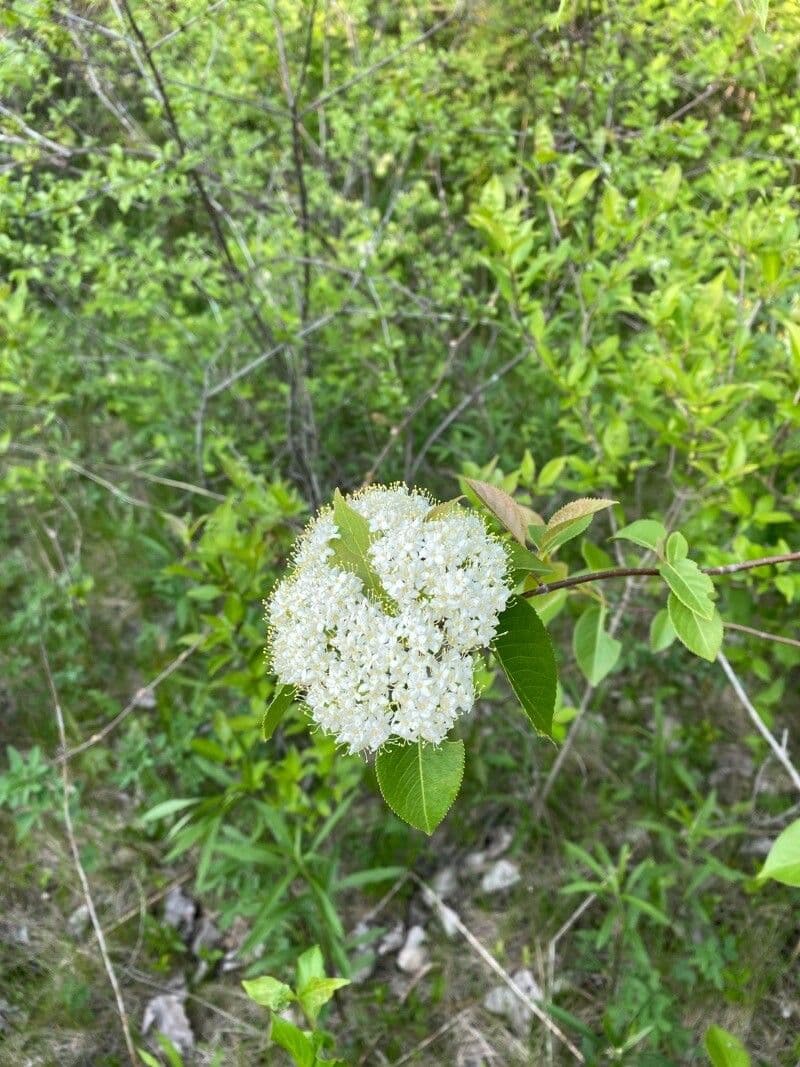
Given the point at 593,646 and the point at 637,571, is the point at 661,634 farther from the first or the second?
the point at 637,571

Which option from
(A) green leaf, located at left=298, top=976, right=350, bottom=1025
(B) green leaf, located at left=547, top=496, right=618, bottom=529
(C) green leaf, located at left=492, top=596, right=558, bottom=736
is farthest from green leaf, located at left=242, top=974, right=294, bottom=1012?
(B) green leaf, located at left=547, top=496, right=618, bottom=529

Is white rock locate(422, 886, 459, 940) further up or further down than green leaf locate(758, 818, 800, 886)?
further down

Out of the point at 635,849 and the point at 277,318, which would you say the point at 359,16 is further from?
the point at 635,849

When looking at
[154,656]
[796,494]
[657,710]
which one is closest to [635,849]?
[657,710]

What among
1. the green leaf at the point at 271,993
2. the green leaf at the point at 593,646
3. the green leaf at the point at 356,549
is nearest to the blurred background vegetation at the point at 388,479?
the green leaf at the point at 593,646

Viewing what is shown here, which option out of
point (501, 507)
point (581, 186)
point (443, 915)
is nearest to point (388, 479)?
point (581, 186)

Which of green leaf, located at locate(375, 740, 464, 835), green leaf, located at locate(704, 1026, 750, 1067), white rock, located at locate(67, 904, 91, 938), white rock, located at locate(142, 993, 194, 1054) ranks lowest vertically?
white rock, located at locate(142, 993, 194, 1054)

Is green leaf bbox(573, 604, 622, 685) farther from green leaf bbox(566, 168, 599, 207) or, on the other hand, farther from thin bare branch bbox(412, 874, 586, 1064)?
green leaf bbox(566, 168, 599, 207)
